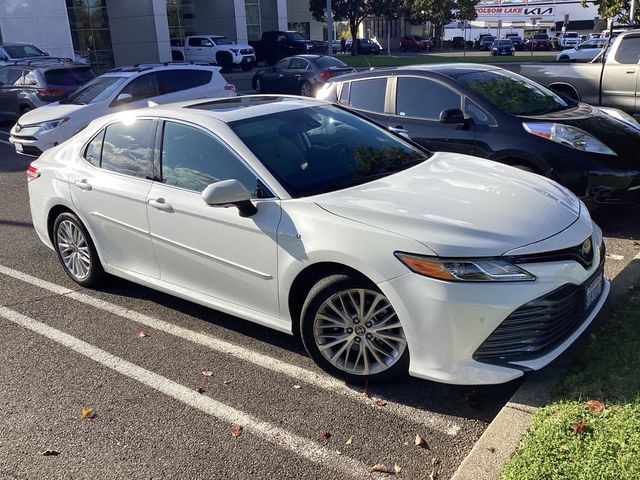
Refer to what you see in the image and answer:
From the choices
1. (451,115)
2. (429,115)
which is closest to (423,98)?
(429,115)

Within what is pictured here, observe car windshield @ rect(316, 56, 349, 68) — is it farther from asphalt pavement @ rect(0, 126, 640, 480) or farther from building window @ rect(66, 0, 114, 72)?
building window @ rect(66, 0, 114, 72)

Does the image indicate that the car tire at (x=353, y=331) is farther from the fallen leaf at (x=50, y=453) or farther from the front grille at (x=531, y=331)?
the fallen leaf at (x=50, y=453)

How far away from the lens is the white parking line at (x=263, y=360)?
3402 mm

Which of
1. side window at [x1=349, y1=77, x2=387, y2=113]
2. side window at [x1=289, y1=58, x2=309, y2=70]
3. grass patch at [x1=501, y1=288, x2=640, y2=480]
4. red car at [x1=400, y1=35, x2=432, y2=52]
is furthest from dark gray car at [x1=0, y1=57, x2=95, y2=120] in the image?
red car at [x1=400, y1=35, x2=432, y2=52]

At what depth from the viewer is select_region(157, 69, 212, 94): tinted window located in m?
12.0

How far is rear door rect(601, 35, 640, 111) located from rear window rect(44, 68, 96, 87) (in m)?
11.0

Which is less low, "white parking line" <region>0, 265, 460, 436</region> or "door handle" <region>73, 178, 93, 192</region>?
"door handle" <region>73, 178, 93, 192</region>

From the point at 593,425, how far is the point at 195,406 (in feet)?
7.04

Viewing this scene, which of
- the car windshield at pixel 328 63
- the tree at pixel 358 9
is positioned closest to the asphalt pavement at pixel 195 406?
the car windshield at pixel 328 63

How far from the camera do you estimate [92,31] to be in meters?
35.8

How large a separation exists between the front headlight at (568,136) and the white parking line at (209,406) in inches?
168

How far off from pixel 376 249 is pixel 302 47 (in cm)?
3452

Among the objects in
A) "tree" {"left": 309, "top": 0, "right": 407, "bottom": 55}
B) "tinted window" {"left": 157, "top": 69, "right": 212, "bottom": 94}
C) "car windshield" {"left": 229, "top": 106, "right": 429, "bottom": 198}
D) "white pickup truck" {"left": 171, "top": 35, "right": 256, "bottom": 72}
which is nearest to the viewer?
"car windshield" {"left": 229, "top": 106, "right": 429, "bottom": 198}

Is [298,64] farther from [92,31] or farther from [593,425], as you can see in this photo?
[92,31]
